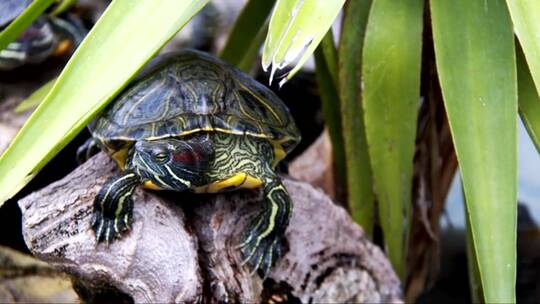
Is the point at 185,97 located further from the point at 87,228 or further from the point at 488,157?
the point at 488,157

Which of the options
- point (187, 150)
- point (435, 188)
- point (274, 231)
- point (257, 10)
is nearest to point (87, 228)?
point (187, 150)

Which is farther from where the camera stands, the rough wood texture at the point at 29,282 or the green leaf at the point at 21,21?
the rough wood texture at the point at 29,282

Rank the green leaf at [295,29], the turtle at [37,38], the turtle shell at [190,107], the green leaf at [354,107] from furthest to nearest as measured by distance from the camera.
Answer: the turtle at [37,38], the green leaf at [354,107], the turtle shell at [190,107], the green leaf at [295,29]

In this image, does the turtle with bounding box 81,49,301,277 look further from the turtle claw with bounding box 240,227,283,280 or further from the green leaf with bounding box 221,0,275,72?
the green leaf with bounding box 221,0,275,72

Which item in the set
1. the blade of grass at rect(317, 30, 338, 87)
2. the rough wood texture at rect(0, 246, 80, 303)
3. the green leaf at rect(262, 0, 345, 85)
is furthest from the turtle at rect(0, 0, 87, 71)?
the green leaf at rect(262, 0, 345, 85)

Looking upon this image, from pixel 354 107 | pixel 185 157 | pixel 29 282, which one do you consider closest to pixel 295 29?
pixel 185 157

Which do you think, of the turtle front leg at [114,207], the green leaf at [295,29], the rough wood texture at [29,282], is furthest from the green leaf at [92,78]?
the rough wood texture at [29,282]

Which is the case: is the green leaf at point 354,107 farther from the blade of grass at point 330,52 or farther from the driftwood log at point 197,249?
the driftwood log at point 197,249
